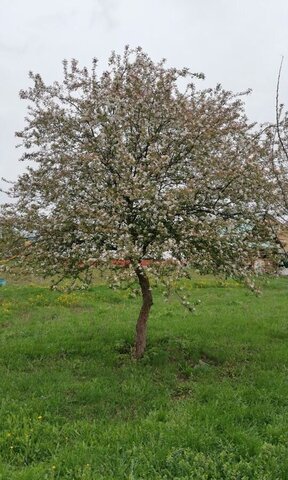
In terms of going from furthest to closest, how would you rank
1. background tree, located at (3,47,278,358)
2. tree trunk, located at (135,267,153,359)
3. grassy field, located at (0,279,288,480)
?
tree trunk, located at (135,267,153,359)
background tree, located at (3,47,278,358)
grassy field, located at (0,279,288,480)

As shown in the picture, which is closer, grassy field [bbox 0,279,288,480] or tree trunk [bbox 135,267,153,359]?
grassy field [bbox 0,279,288,480]

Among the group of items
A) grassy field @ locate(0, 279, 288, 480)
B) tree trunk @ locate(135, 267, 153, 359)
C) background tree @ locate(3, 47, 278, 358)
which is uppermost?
background tree @ locate(3, 47, 278, 358)

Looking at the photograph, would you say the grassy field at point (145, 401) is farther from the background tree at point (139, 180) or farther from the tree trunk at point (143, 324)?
the background tree at point (139, 180)

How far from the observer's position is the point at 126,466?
5.78m

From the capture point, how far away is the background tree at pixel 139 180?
8.16 meters

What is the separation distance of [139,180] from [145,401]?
3.55 meters

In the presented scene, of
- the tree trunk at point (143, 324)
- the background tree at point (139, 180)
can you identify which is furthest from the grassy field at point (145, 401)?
the background tree at point (139, 180)

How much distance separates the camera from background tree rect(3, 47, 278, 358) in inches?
321

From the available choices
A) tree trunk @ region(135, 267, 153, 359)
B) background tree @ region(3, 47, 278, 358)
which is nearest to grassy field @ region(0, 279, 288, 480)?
tree trunk @ region(135, 267, 153, 359)

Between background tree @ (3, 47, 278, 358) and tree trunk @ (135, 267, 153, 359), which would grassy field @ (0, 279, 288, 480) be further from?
background tree @ (3, 47, 278, 358)

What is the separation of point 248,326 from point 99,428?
24.6 feet

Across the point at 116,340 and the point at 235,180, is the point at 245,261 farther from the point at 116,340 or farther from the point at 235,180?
the point at 116,340

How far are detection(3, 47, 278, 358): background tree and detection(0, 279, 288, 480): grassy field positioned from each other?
1928 mm

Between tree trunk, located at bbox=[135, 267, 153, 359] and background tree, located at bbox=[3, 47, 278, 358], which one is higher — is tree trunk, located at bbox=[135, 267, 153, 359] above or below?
below
